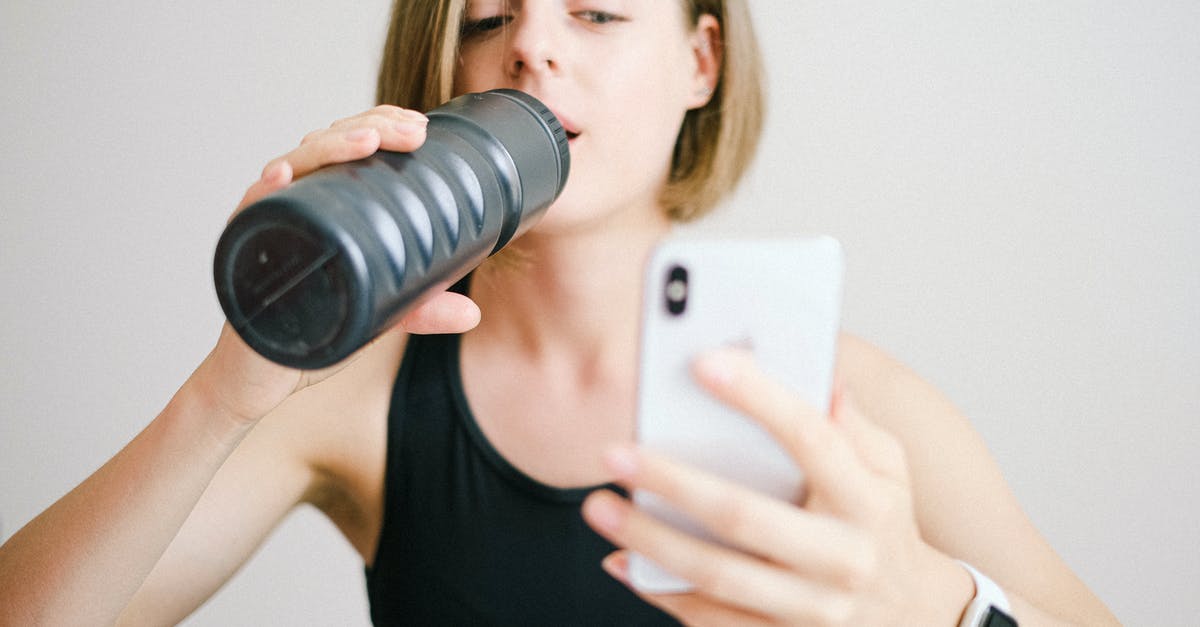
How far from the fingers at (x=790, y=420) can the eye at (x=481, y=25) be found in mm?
439

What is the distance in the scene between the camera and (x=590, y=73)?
0.69 m

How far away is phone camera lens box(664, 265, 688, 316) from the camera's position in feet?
1.35

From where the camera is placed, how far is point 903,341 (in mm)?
1219

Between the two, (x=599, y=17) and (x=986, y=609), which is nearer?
(x=986, y=609)

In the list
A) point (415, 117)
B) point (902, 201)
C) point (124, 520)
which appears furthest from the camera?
point (902, 201)

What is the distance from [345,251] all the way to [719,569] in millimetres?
188

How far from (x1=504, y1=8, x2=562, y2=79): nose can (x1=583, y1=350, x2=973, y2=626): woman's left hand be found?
38cm

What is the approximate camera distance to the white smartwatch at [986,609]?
460 millimetres

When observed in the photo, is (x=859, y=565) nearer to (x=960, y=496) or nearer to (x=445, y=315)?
(x=445, y=315)

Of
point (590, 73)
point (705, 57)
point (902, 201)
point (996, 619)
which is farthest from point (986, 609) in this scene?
point (902, 201)

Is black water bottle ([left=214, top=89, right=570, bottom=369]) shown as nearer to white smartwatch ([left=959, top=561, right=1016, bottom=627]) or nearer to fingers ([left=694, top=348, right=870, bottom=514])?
fingers ([left=694, top=348, right=870, bottom=514])

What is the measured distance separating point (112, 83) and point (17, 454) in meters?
0.59

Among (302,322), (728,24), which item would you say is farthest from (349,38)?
(302,322)

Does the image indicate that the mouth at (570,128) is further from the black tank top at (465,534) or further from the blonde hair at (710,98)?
the black tank top at (465,534)
